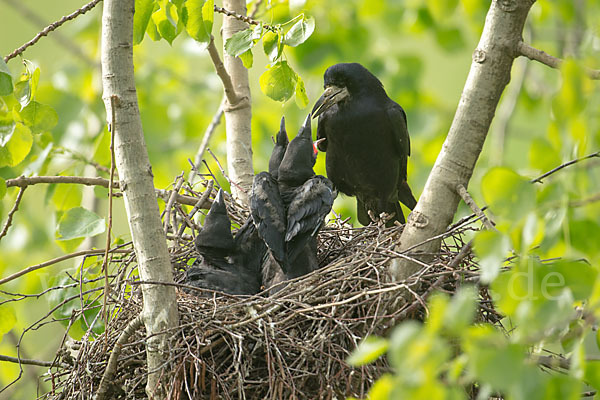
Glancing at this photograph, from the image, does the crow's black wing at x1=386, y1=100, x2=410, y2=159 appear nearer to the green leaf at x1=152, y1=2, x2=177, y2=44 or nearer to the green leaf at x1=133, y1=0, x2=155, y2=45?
the green leaf at x1=152, y1=2, x2=177, y2=44

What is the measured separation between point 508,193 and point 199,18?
1869 millimetres

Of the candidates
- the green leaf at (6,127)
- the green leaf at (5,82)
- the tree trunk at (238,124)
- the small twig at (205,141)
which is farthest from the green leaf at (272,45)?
the small twig at (205,141)

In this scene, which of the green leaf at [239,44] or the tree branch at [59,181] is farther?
the tree branch at [59,181]

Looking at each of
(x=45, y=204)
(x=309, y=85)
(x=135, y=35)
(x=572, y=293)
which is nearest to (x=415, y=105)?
(x=309, y=85)

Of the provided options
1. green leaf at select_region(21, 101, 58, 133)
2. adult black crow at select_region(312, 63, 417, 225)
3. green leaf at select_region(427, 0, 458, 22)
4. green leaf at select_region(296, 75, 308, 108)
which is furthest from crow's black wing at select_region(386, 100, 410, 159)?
green leaf at select_region(21, 101, 58, 133)

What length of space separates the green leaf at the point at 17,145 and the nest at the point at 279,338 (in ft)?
2.56

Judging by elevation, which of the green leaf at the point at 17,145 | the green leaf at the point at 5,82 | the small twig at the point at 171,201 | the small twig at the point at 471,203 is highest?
the green leaf at the point at 17,145

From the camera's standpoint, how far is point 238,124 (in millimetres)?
3959

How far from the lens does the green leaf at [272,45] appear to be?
2.70 metres

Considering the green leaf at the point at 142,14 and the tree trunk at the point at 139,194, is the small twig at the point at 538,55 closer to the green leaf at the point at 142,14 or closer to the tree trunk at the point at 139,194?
the tree trunk at the point at 139,194

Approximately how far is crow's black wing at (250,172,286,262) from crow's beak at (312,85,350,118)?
1174 mm

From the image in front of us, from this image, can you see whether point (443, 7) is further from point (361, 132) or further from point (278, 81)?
point (278, 81)

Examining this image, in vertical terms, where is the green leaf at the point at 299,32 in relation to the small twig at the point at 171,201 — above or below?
above

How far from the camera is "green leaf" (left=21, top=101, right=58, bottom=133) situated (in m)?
2.81
